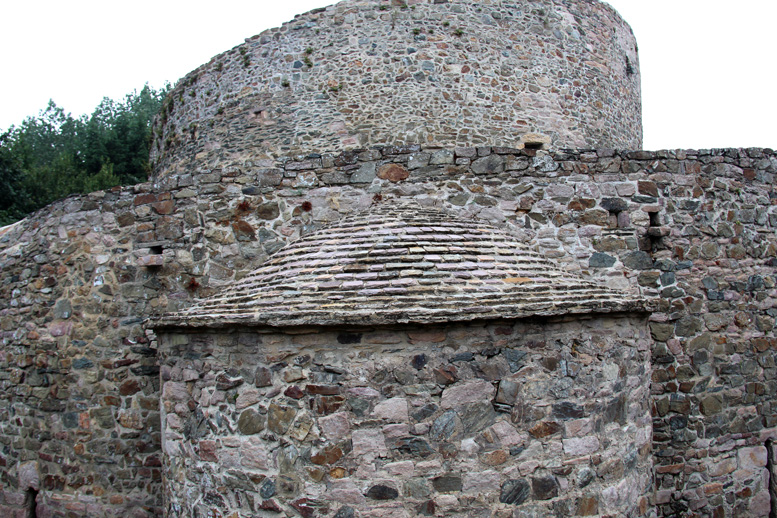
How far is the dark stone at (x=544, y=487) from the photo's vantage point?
4.07 metres

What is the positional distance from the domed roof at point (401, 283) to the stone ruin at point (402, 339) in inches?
0.9

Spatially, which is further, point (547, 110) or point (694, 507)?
point (547, 110)

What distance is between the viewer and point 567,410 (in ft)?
13.8

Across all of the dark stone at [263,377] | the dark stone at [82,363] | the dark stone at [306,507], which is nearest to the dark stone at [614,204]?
the dark stone at [263,377]

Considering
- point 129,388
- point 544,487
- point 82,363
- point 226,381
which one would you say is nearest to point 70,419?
point 82,363

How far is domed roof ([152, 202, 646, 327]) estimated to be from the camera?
394 cm

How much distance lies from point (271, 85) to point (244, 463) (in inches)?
418

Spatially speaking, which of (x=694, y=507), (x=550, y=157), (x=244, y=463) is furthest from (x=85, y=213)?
(x=694, y=507)

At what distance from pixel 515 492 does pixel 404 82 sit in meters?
10.3

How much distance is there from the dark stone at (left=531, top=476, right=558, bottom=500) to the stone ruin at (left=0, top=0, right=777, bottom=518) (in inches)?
1.2

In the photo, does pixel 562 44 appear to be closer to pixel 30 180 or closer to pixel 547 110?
pixel 547 110

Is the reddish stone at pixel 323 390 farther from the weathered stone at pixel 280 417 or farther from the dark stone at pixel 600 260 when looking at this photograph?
the dark stone at pixel 600 260

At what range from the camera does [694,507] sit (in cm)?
602

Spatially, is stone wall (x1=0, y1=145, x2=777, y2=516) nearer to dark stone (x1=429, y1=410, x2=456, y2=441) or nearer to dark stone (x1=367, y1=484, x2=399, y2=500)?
dark stone (x1=429, y1=410, x2=456, y2=441)
